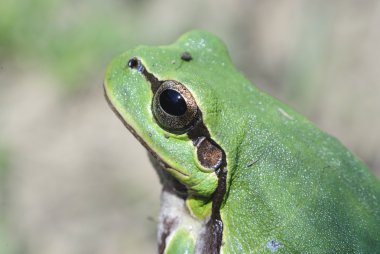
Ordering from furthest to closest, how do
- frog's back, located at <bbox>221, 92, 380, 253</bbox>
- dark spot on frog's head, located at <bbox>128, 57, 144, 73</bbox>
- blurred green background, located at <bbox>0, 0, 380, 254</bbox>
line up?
blurred green background, located at <bbox>0, 0, 380, 254</bbox> → dark spot on frog's head, located at <bbox>128, 57, 144, 73</bbox> → frog's back, located at <bbox>221, 92, 380, 253</bbox>

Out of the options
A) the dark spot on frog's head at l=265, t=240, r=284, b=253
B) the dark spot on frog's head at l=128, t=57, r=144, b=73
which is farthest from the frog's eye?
the dark spot on frog's head at l=265, t=240, r=284, b=253

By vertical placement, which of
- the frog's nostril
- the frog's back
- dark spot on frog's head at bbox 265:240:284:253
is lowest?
dark spot on frog's head at bbox 265:240:284:253

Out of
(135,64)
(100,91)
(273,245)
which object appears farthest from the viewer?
(100,91)

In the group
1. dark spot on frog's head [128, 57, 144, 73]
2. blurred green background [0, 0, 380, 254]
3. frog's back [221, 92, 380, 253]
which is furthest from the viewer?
blurred green background [0, 0, 380, 254]

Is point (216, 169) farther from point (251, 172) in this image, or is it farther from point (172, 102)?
point (172, 102)

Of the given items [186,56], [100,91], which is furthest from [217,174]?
[100,91]

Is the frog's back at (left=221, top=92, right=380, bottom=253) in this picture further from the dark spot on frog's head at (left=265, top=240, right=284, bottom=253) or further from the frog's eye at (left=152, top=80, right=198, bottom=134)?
the frog's eye at (left=152, top=80, right=198, bottom=134)
